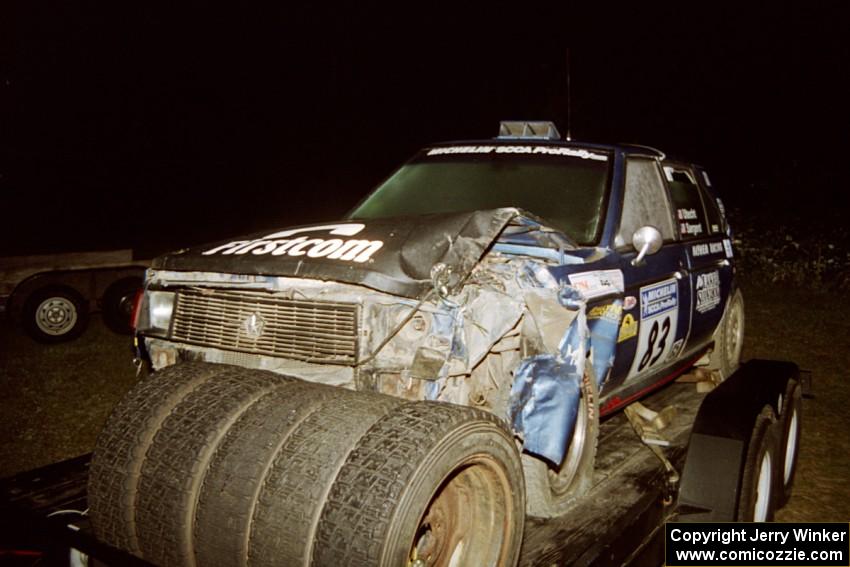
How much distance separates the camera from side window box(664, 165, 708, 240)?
473 cm

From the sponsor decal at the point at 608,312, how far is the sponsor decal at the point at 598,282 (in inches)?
2.8

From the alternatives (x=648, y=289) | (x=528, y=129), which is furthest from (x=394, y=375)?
(x=528, y=129)

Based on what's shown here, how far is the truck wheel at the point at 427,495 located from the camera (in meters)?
1.87

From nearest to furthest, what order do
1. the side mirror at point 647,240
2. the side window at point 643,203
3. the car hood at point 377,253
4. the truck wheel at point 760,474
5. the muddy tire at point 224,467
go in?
the muddy tire at point 224,467, the car hood at point 377,253, the truck wheel at point 760,474, the side mirror at point 647,240, the side window at point 643,203

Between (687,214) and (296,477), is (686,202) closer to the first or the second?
(687,214)

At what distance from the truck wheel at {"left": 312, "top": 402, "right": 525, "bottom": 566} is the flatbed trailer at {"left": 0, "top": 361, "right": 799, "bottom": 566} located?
320 millimetres

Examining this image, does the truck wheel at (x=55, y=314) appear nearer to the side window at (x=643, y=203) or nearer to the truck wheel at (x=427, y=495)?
the side window at (x=643, y=203)

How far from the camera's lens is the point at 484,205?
13.1 feet

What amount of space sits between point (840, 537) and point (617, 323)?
1584 mm

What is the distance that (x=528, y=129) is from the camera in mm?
4863

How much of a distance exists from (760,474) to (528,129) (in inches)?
110

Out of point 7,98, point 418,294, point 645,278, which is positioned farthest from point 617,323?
point 7,98

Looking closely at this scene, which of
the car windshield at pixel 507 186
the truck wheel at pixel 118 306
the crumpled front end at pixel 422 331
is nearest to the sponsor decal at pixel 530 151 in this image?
the car windshield at pixel 507 186

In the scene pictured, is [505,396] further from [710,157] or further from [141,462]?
[710,157]
